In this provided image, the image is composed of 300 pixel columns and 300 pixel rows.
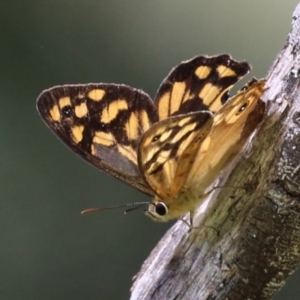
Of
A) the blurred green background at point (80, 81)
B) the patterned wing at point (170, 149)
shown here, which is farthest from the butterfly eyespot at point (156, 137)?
the blurred green background at point (80, 81)

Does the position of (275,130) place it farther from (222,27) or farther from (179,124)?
(222,27)

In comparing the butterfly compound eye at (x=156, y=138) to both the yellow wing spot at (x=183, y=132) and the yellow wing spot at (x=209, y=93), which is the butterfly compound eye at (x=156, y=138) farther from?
the yellow wing spot at (x=209, y=93)

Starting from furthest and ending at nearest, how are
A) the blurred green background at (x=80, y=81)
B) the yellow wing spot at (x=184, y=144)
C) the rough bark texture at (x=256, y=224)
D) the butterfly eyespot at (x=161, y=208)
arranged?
1. the blurred green background at (x=80, y=81)
2. the butterfly eyespot at (x=161, y=208)
3. the yellow wing spot at (x=184, y=144)
4. the rough bark texture at (x=256, y=224)

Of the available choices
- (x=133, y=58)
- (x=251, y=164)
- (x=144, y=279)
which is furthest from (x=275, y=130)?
(x=133, y=58)

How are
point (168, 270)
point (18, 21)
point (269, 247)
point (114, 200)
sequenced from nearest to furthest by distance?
point (269, 247), point (168, 270), point (18, 21), point (114, 200)

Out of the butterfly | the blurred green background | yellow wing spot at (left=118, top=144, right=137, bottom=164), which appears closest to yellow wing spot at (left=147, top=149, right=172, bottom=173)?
the butterfly

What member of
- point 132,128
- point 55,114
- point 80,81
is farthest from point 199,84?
point 80,81
